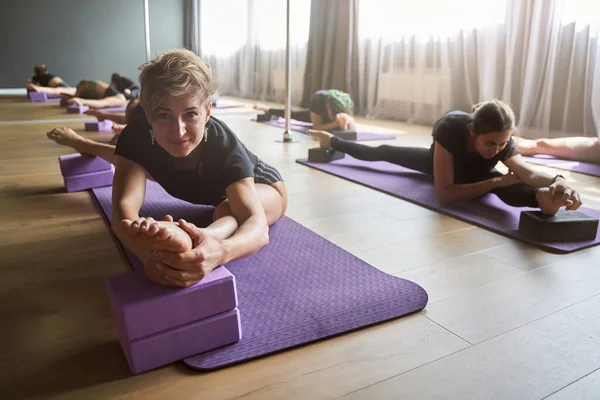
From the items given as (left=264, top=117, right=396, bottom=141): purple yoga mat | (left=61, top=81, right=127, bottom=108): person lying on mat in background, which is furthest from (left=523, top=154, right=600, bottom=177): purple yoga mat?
(left=61, top=81, right=127, bottom=108): person lying on mat in background

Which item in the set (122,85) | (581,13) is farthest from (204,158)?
(122,85)

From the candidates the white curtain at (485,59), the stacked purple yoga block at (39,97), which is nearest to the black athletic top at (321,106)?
the white curtain at (485,59)

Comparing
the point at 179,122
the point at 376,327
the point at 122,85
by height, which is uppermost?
the point at 179,122

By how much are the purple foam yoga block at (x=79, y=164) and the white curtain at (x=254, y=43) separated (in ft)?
12.1

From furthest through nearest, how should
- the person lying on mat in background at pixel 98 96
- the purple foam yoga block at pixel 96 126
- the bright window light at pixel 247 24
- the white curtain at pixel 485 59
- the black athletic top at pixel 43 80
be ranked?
the black athletic top at pixel 43 80 → the bright window light at pixel 247 24 → the person lying on mat in background at pixel 98 96 → the purple foam yoga block at pixel 96 126 → the white curtain at pixel 485 59

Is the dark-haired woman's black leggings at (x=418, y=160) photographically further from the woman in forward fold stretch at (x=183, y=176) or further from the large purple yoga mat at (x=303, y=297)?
the woman in forward fold stretch at (x=183, y=176)

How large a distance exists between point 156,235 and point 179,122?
1.06ft

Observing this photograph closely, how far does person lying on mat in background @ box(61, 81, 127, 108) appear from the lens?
500cm

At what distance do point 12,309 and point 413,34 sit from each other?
3862mm

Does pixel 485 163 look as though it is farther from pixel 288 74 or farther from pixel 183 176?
pixel 288 74

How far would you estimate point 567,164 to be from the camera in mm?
2650

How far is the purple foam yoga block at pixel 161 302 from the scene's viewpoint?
84cm

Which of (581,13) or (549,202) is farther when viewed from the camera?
(581,13)

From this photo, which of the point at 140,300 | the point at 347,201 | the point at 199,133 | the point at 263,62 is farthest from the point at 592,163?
the point at 263,62
